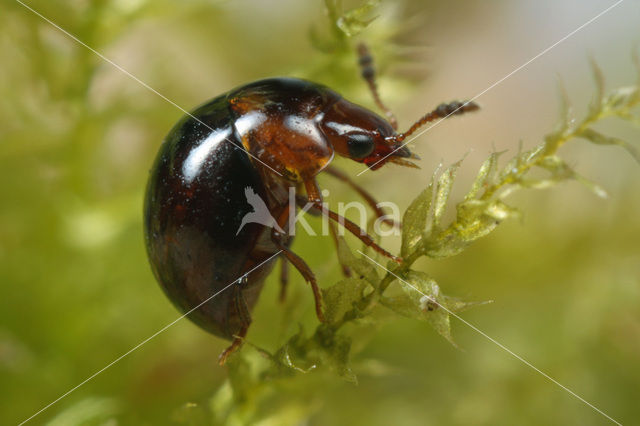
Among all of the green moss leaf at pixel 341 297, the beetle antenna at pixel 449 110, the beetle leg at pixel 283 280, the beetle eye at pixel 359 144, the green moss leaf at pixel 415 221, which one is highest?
the beetle eye at pixel 359 144

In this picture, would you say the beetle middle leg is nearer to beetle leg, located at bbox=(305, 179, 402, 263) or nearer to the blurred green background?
the blurred green background

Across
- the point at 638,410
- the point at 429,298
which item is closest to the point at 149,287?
the point at 429,298

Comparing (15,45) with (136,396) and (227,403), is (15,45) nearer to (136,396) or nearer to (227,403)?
(136,396)

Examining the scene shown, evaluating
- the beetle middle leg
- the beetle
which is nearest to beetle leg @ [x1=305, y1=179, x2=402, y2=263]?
the beetle

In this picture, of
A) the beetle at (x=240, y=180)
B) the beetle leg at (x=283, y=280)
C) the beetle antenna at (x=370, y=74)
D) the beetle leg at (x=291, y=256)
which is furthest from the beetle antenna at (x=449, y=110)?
the beetle leg at (x=283, y=280)

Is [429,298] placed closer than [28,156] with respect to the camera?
Yes

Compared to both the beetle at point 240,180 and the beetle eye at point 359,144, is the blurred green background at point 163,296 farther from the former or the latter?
the beetle eye at point 359,144

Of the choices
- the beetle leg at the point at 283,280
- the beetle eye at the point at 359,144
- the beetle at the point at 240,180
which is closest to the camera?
the beetle at the point at 240,180
